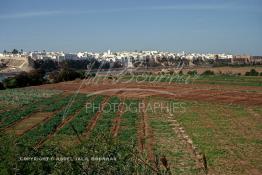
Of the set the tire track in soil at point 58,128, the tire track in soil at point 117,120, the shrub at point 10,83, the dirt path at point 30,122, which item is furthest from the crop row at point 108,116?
the shrub at point 10,83

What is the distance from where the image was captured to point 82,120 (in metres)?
26.6

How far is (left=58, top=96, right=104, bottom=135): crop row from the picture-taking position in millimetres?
22741

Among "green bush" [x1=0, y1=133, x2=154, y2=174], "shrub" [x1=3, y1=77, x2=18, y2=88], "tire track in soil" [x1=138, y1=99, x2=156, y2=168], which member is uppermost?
"green bush" [x1=0, y1=133, x2=154, y2=174]

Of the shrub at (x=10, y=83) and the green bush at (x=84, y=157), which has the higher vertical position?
the green bush at (x=84, y=157)

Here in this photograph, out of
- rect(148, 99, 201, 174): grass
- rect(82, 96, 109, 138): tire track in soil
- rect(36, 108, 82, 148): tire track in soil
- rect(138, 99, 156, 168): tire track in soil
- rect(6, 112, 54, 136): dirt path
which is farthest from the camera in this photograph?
rect(6, 112, 54, 136): dirt path

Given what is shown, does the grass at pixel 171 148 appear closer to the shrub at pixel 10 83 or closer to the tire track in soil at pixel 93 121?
the tire track in soil at pixel 93 121

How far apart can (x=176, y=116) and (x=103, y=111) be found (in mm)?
5989

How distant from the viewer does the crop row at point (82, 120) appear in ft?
74.6

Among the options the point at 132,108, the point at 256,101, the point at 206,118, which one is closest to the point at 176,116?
the point at 206,118

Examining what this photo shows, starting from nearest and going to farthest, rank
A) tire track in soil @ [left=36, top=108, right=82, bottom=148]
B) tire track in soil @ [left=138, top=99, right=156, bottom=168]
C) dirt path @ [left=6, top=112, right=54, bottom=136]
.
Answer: tire track in soil @ [left=138, top=99, right=156, bottom=168], tire track in soil @ [left=36, top=108, right=82, bottom=148], dirt path @ [left=6, top=112, right=54, bottom=136]

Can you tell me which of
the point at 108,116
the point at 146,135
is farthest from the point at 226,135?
the point at 108,116

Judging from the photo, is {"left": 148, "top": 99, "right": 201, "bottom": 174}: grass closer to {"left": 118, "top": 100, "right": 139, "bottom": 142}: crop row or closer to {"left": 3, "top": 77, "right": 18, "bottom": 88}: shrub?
{"left": 118, "top": 100, "right": 139, "bottom": 142}: crop row

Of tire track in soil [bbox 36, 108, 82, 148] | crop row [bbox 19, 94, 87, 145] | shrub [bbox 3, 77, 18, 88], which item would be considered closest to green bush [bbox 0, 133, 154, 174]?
crop row [bbox 19, 94, 87, 145]

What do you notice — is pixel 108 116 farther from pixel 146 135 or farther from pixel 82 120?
pixel 146 135
